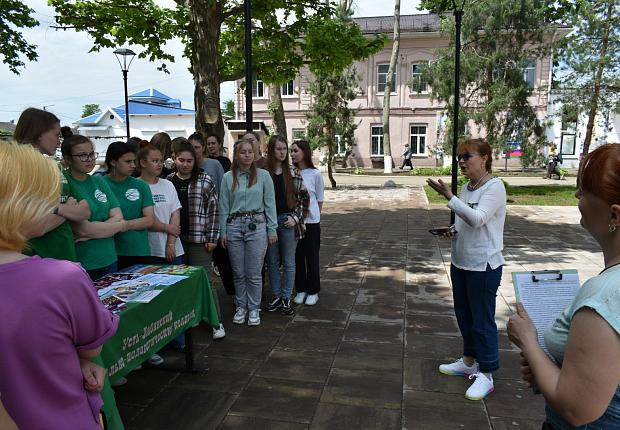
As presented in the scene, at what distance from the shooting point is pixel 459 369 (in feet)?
11.5

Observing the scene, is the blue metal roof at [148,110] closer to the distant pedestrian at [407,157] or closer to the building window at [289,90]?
the building window at [289,90]

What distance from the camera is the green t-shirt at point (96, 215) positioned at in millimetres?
2994

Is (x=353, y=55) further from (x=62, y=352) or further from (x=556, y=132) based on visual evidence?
(x=556, y=132)

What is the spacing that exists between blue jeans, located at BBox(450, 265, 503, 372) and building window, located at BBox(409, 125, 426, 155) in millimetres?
28830

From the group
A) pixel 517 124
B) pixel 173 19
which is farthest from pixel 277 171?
pixel 517 124

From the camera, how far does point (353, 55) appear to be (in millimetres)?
9297

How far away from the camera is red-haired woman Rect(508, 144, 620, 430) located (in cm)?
108

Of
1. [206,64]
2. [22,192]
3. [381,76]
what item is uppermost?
[381,76]

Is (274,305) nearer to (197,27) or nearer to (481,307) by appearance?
(481,307)

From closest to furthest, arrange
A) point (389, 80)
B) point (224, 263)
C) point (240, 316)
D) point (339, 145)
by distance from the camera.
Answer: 1. point (240, 316)
2. point (224, 263)
3. point (339, 145)
4. point (389, 80)

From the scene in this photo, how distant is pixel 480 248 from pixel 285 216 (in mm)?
2270

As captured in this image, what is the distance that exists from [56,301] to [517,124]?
716 inches

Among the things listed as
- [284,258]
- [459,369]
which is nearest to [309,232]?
[284,258]

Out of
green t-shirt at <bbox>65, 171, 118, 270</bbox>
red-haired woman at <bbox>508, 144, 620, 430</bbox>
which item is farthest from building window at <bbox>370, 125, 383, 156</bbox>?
red-haired woman at <bbox>508, 144, 620, 430</bbox>
